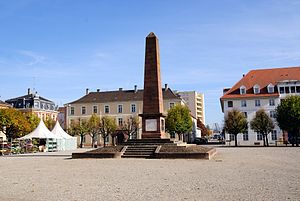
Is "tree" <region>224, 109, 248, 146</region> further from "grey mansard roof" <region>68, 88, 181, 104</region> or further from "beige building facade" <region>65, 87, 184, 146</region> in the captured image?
"grey mansard roof" <region>68, 88, 181, 104</region>

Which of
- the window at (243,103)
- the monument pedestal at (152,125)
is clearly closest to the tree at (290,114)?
the window at (243,103)

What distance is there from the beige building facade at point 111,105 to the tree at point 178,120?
559 centimetres

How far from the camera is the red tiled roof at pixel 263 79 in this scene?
5278 cm

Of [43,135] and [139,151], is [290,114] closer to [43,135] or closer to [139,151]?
[139,151]

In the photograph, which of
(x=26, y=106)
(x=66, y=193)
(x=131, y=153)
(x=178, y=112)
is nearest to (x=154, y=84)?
(x=131, y=153)

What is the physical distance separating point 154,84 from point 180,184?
14.8 m

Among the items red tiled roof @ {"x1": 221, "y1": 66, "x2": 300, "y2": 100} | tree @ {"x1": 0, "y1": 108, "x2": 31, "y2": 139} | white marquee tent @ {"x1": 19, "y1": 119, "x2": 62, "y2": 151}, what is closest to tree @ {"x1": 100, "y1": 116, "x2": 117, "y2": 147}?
tree @ {"x1": 0, "y1": 108, "x2": 31, "y2": 139}

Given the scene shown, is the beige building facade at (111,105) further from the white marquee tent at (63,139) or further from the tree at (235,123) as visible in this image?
the white marquee tent at (63,139)

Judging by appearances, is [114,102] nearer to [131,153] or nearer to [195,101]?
[131,153]

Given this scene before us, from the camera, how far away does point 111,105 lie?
208 ft

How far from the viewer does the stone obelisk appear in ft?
78.0

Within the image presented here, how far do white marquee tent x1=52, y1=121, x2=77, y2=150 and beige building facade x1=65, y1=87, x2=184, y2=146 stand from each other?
1594 cm

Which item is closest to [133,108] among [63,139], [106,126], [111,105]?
[111,105]

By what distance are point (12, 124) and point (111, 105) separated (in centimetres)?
2086
